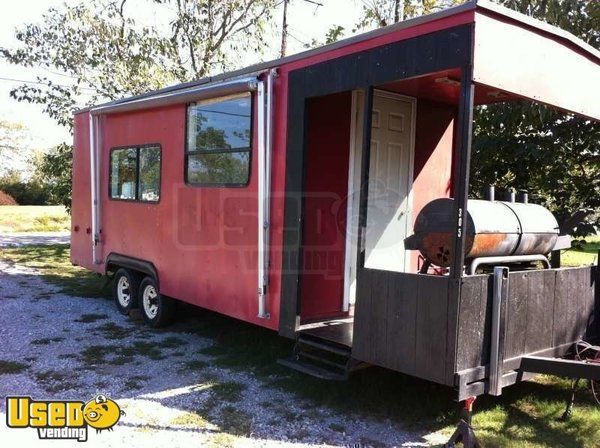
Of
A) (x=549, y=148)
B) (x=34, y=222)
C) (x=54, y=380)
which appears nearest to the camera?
(x=54, y=380)

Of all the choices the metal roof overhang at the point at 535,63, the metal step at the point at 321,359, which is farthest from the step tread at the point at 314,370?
the metal roof overhang at the point at 535,63

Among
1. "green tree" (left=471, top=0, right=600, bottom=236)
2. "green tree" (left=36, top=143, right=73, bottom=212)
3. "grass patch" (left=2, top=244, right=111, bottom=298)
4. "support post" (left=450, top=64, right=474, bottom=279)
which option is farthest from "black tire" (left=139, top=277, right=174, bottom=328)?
"green tree" (left=36, top=143, right=73, bottom=212)

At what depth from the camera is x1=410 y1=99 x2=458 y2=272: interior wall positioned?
5.70 metres

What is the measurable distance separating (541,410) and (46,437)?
364 centimetres

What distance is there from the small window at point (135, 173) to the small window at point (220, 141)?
79 cm

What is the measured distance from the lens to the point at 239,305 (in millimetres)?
5344

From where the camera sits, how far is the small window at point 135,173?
6.70 meters

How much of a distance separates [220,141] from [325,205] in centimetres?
132

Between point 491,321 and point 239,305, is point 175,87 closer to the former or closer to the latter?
point 239,305

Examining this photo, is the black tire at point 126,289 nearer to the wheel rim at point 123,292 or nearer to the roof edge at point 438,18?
the wheel rim at point 123,292

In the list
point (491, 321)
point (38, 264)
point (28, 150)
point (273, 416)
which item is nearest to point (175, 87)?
point (273, 416)

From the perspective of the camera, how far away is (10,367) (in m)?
5.27

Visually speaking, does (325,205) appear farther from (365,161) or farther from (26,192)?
(26,192)

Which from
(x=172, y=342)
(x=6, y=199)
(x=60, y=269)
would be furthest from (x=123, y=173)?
(x=6, y=199)
